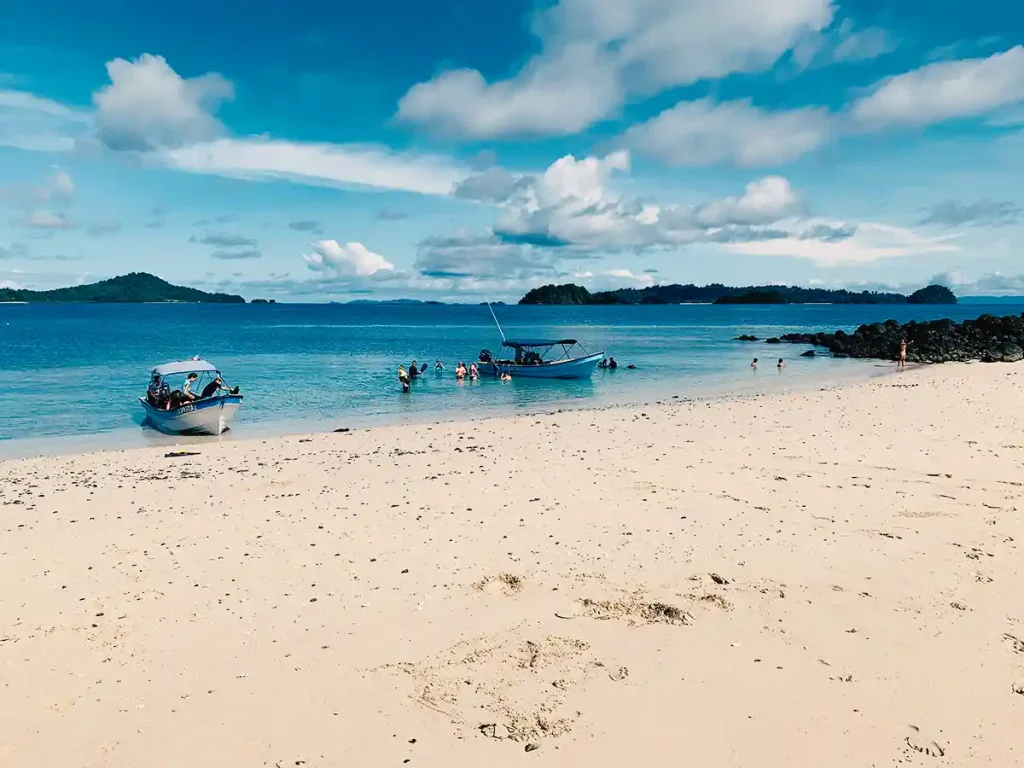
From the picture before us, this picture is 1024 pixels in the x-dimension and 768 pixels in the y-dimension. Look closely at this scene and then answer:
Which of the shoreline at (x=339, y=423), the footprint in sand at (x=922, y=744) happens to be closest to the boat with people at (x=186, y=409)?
the shoreline at (x=339, y=423)

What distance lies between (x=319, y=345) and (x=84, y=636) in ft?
280

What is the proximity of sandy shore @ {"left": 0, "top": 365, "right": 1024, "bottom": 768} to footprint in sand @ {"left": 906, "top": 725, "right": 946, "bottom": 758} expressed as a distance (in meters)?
0.04

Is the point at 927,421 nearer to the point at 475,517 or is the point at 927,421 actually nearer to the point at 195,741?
the point at 475,517

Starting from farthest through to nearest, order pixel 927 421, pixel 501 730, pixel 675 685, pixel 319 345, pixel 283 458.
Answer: pixel 319 345
pixel 927 421
pixel 283 458
pixel 675 685
pixel 501 730

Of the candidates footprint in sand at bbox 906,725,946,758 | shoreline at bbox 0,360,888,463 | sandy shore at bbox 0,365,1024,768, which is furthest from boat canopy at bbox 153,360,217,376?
footprint in sand at bbox 906,725,946,758

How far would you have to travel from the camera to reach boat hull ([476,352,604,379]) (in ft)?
153

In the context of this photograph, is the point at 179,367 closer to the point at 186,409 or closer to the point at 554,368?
the point at 186,409

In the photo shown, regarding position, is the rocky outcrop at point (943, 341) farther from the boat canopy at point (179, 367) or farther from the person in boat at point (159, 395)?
the person in boat at point (159, 395)

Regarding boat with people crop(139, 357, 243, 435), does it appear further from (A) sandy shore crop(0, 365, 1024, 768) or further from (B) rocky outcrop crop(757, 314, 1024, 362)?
(B) rocky outcrop crop(757, 314, 1024, 362)

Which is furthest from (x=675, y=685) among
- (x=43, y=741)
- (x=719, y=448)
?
(x=719, y=448)

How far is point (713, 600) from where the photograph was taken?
855 cm

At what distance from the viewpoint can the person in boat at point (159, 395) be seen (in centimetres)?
2859

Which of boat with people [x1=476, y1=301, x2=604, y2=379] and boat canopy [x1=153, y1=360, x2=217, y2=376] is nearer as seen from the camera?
boat canopy [x1=153, y1=360, x2=217, y2=376]

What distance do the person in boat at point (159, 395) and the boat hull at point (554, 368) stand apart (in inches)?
915
